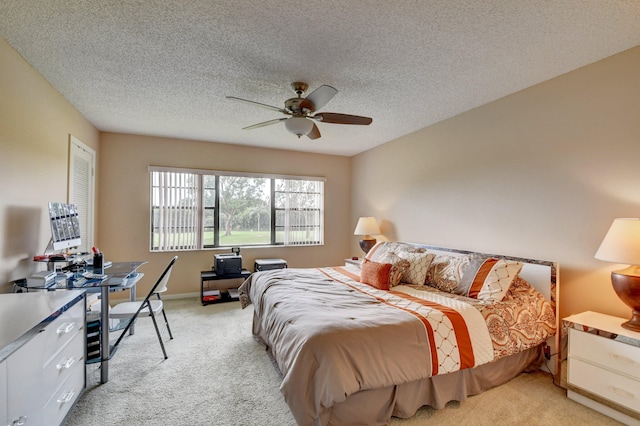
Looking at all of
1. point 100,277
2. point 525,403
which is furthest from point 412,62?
point 100,277

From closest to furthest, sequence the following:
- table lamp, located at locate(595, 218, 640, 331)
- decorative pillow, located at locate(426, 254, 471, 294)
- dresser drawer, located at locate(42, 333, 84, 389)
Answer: dresser drawer, located at locate(42, 333, 84, 389)
table lamp, located at locate(595, 218, 640, 331)
decorative pillow, located at locate(426, 254, 471, 294)

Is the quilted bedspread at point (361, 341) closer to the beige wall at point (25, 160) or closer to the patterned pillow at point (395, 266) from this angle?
the patterned pillow at point (395, 266)

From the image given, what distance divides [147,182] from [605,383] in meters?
5.59

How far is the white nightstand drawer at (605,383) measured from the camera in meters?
1.87

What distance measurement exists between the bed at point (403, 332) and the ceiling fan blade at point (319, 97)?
166cm

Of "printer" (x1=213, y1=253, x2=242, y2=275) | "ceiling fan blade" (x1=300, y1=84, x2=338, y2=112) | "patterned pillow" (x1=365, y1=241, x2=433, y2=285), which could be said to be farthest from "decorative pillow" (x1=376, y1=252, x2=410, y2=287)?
"printer" (x1=213, y1=253, x2=242, y2=275)

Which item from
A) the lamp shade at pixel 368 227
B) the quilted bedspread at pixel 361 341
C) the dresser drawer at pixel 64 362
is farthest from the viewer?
the lamp shade at pixel 368 227

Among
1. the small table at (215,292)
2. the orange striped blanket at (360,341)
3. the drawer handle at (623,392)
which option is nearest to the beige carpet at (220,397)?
the drawer handle at (623,392)

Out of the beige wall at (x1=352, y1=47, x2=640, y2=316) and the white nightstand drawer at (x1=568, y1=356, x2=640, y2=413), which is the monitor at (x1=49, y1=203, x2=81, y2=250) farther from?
the white nightstand drawer at (x1=568, y1=356, x2=640, y2=413)

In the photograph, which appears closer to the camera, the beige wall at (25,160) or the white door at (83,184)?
the beige wall at (25,160)

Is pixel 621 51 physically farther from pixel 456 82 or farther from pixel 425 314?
pixel 425 314

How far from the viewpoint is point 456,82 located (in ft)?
8.97

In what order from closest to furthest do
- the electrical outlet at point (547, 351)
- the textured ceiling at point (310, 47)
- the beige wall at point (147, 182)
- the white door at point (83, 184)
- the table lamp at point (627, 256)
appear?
1. the textured ceiling at point (310, 47)
2. the table lamp at point (627, 256)
3. the electrical outlet at point (547, 351)
4. the white door at point (83, 184)
5. the beige wall at point (147, 182)

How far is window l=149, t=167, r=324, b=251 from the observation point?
4684 mm
